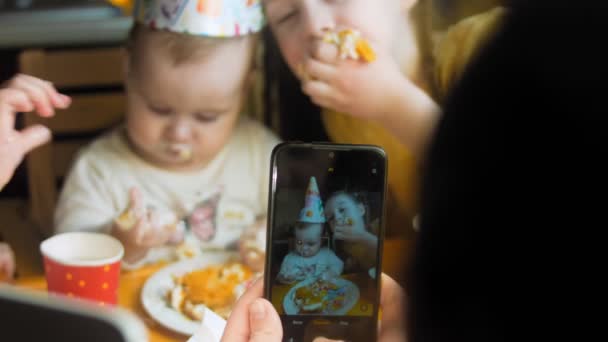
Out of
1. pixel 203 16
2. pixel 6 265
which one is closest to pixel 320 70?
pixel 203 16

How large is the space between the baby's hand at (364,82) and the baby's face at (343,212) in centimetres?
17

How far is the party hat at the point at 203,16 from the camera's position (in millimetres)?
592

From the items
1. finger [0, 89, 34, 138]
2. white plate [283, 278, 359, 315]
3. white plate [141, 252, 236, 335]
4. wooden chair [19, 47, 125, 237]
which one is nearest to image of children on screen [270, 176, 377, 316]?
white plate [283, 278, 359, 315]

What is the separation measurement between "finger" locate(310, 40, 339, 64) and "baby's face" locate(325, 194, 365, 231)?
0.20 m

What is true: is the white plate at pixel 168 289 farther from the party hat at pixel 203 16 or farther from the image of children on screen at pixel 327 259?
the party hat at pixel 203 16

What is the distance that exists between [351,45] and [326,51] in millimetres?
24

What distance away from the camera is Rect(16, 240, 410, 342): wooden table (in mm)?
535

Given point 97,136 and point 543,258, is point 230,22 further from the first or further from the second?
point 543,258

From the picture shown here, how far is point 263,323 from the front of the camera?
1.34ft

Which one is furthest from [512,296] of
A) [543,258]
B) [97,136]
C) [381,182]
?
[97,136]

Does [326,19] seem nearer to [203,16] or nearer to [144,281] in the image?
[203,16]

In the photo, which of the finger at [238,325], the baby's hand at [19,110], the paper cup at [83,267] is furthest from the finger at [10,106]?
the finger at [238,325]

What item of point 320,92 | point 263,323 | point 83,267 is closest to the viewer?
point 263,323

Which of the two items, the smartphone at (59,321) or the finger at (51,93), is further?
the finger at (51,93)
